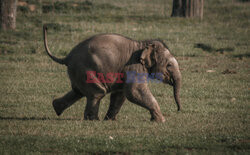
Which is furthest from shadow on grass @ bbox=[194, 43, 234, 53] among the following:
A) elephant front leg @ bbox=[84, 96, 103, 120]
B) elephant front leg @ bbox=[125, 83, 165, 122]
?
elephant front leg @ bbox=[84, 96, 103, 120]

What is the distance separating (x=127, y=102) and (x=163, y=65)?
2.41 meters

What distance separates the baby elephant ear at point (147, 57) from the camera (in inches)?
384

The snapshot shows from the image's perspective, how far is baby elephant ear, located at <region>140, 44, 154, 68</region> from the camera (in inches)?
384

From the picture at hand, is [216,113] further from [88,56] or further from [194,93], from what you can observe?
[88,56]

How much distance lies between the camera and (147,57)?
9805 mm

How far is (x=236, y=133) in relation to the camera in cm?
861

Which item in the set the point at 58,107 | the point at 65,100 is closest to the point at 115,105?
the point at 65,100

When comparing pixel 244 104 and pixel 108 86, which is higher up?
pixel 108 86

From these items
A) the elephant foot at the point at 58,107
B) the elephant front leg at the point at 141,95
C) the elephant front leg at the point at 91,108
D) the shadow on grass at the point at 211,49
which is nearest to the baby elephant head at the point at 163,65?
the elephant front leg at the point at 141,95

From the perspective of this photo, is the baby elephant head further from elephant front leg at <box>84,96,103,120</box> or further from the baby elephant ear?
elephant front leg at <box>84,96,103,120</box>

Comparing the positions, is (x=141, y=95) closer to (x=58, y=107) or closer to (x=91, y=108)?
(x=91, y=108)

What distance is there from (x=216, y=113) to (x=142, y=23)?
14695mm

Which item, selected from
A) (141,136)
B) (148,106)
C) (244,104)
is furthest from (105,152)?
(244,104)

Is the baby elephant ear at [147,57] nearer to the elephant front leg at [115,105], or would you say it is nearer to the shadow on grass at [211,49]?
the elephant front leg at [115,105]
